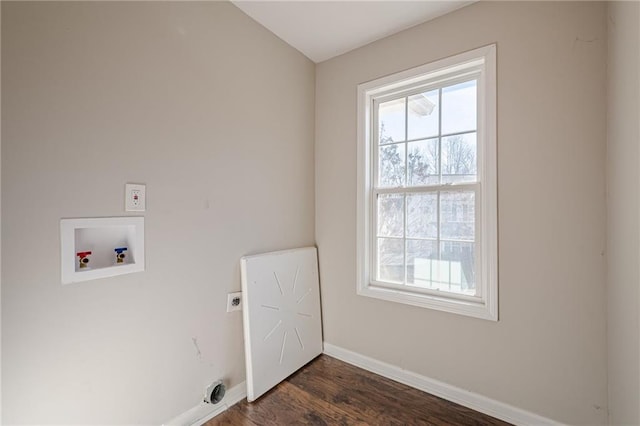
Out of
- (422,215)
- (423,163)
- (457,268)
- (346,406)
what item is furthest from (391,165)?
(346,406)

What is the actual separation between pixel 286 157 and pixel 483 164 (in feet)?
4.78

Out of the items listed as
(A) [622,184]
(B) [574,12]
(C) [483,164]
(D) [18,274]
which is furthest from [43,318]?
(B) [574,12]

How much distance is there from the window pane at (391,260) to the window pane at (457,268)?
30 cm

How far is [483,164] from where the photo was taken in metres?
1.81

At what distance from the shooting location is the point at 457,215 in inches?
76.6

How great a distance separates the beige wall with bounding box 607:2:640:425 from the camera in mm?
1117

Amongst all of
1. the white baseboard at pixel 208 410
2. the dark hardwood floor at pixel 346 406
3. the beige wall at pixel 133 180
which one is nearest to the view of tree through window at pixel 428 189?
the dark hardwood floor at pixel 346 406

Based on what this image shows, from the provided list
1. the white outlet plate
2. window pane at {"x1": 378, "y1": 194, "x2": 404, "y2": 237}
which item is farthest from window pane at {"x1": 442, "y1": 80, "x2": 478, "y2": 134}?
the white outlet plate

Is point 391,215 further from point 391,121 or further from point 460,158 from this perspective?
point 391,121

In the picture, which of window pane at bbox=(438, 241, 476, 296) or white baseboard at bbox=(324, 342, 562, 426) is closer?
white baseboard at bbox=(324, 342, 562, 426)

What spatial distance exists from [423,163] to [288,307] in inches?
60.6

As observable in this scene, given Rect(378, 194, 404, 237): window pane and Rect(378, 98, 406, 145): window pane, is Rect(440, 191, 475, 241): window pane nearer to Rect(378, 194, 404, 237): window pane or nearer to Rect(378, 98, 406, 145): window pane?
Rect(378, 194, 404, 237): window pane

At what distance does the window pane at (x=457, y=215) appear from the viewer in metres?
1.90

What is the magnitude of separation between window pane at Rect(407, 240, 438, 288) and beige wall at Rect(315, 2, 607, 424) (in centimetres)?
24
